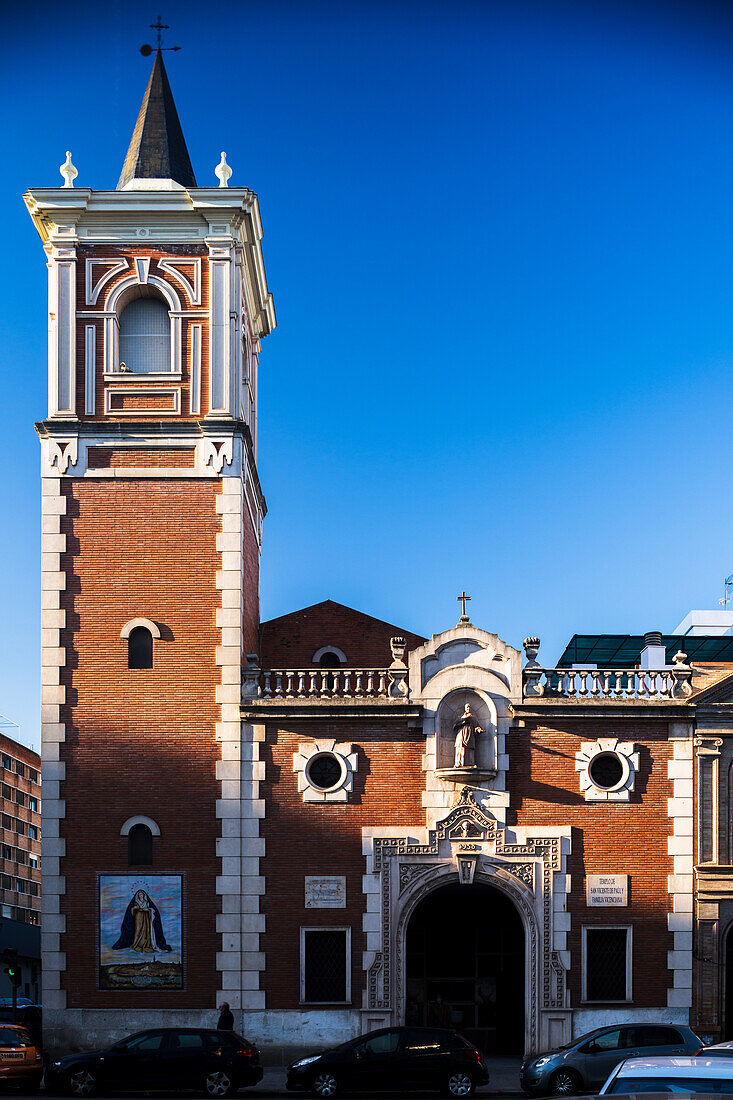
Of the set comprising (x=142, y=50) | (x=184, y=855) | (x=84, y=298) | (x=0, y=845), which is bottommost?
(x=0, y=845)

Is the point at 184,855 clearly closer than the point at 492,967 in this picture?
Yes

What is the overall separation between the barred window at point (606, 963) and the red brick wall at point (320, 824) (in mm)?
5096

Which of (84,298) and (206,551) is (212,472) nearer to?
(206,551)

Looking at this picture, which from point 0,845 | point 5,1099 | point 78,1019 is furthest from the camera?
point 0,845

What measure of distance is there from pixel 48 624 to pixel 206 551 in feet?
14.3

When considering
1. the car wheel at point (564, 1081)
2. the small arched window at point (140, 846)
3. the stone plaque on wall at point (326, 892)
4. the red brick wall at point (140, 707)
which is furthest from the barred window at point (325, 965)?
the car wheel at point (564, 1081)

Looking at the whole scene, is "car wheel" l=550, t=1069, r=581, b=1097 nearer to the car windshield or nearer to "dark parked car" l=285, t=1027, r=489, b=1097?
"dark parked car" l=285, t=1027, r=489, b=1097

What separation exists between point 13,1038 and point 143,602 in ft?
35.5

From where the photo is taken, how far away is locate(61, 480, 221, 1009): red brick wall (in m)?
34.4

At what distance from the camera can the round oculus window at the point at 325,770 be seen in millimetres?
35094

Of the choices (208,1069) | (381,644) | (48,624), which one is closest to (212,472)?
(48,624)

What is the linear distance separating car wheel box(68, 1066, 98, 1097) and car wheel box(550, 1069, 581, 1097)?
946 cm

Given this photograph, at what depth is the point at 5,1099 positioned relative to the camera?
28641 mm

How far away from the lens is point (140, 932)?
34281mm
